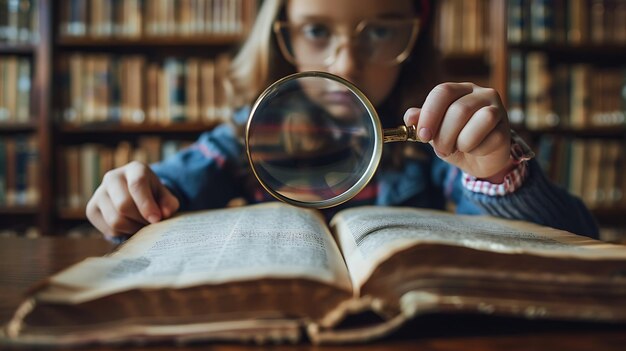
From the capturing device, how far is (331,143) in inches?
44.3

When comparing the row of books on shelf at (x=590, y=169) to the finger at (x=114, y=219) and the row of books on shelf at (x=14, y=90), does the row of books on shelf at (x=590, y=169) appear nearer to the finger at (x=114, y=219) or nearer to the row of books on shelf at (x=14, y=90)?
the finger at (x=114, y=219)

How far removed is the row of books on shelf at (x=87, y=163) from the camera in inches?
79.4

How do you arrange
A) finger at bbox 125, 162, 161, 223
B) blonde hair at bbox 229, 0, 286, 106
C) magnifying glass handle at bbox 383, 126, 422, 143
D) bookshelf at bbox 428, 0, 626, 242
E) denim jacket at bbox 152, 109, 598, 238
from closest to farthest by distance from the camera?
magnifying glass handle at bbox 383, 126, 422, 143 → finger at bbox 125, 162, 161, 223 → denim jacket at bbox 152, 109, 598, 238 → blonde hair at bbox 229, 0, 286, 106 → bookshelf at bbox 428, 0, 626, 242

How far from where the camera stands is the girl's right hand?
70 centimetres

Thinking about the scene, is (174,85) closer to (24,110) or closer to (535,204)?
(24,110)

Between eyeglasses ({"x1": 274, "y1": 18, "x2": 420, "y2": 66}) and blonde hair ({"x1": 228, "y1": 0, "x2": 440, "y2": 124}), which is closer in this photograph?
eyeglasses ({"x1": 274, "y1": 18, "x2": 420, "y2": 66})

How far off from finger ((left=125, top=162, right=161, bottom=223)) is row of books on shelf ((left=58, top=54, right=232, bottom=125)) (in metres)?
1.27

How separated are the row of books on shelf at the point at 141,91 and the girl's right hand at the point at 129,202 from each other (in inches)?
49.0

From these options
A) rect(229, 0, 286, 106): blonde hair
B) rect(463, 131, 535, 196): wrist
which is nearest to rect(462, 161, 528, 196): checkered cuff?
rect(463, 131, 535, 196): wrist

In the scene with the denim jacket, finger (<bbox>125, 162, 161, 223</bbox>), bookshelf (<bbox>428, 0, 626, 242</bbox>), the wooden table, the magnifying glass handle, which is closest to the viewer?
the wooden table

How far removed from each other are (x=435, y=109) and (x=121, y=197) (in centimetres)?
42

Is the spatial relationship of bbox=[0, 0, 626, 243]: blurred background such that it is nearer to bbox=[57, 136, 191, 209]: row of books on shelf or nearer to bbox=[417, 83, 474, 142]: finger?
bbox=[57, 136, 191, 209]: row of books on shelf

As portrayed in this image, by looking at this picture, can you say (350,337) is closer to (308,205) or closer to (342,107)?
(308,205)

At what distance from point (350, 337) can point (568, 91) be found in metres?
1.94
